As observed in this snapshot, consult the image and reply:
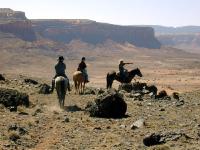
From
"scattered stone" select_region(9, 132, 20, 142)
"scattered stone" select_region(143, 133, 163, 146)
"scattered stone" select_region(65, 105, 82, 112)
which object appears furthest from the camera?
"scattered stone" select_region(65, 105, 82, 112)

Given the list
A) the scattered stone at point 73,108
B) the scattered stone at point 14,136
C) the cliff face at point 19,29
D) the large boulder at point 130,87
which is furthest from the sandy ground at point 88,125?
the cliff face at point 19,29

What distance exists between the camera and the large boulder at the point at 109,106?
63.6 ft

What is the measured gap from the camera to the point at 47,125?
696 inches

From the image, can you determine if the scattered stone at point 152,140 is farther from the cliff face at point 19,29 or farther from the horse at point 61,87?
the cliff face at point 19,29

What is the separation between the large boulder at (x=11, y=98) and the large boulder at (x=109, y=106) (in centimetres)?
383

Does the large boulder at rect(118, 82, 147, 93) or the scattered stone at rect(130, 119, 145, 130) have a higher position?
the scattered stone at rect(130, 119, 145, 130)

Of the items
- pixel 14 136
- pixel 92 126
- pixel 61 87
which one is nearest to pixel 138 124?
pixel 92 126

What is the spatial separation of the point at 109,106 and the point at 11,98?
4.77 meters

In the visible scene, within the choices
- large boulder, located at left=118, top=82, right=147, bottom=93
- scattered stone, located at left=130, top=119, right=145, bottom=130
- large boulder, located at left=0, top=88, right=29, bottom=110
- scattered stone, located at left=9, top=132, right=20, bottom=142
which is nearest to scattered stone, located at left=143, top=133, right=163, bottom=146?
scattered stone, located at left=130, top=119, right=145, bottom=130

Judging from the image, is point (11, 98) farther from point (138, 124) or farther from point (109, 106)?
point (138, 124)

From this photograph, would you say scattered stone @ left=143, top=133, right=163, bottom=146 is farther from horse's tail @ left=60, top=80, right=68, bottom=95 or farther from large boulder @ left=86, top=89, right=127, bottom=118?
horse's tail @ left=60, top=80, right=68, bottom=95

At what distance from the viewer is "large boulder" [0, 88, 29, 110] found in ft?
70.0

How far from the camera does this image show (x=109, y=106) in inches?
764

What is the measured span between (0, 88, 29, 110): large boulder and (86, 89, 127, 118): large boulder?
383 cm
